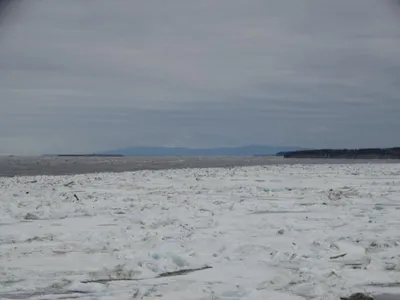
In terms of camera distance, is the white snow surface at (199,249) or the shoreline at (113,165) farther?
the shoreline at (113,165)

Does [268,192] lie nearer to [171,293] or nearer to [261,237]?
[261,237]

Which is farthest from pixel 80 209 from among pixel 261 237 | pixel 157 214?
pixel 261 237

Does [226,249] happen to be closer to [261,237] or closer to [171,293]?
[261,237]

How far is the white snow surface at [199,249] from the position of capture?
5160 millimetres

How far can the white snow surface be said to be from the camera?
5.16m

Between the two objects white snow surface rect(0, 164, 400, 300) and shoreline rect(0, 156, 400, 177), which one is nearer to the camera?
white snow surface rect(0, 164, 400, 300)

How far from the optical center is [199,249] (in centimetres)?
700

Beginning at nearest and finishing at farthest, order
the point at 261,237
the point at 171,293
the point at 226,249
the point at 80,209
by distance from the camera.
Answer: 1. the point at 171,293
2. the point at 226,249
3. the point at 261,237
4. the point at 80,209

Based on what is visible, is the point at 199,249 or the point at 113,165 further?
the point at 113,165

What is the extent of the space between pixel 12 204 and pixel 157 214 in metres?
3.51

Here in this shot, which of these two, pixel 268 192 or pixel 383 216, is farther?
pixel 268 192

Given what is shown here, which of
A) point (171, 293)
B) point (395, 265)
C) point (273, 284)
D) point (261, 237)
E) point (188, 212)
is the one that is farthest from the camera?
point (188, 212)

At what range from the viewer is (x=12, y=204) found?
12.3 metres

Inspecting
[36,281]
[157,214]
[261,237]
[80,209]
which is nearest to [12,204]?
[80,209]
